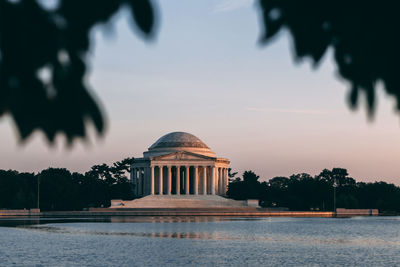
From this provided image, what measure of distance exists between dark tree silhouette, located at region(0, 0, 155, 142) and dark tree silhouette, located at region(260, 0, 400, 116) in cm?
90

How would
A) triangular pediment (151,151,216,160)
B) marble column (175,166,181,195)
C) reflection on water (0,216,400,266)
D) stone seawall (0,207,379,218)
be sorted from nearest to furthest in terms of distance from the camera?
reflection on water (0,216,400,266)
stone seawall (0,207,379,218)
triangular pediment (151,151,216,160)
marble column (175,166,181,195)

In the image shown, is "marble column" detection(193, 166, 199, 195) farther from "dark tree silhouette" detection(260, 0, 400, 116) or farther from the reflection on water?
"dark tree silhouette" detection(260, 0, 400, 116)

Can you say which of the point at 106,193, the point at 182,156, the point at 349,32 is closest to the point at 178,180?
the point at 182,156

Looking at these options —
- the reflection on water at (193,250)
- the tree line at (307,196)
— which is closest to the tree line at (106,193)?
the tree line at (307,196)

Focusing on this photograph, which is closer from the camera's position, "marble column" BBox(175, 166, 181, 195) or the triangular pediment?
the triangular pediment

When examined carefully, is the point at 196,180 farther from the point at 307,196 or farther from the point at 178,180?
the point at 307,196

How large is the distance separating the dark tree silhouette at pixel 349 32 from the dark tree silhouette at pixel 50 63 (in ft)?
2.96

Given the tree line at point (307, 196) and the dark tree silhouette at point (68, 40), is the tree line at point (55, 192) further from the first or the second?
the dark tree silhouette at point (68, 40)

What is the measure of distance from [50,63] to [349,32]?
1898 millimetres

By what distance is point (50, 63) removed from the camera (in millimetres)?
4082

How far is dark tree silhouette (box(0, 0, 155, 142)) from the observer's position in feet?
13.1

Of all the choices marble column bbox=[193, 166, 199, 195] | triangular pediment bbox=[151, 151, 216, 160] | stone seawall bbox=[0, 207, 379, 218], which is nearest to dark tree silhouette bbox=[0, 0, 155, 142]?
stone seawall bbox=[0, 207, 379, 218]

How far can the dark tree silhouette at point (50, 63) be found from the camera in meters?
4.00

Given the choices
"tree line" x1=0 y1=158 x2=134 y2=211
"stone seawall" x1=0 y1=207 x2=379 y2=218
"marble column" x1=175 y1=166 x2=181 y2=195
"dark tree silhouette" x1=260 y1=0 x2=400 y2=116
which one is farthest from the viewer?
"marble column" x1=175 y1=166 x2=181 y2=195
